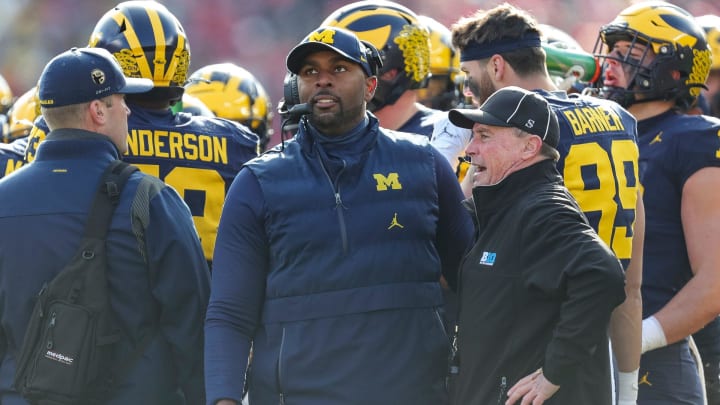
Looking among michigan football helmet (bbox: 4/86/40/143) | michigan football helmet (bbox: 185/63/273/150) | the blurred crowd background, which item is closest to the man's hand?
michigan football helmet (bbox: 4/86/40/143)

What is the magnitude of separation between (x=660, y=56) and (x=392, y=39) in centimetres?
135

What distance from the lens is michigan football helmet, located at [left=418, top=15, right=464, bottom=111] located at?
27.8ft

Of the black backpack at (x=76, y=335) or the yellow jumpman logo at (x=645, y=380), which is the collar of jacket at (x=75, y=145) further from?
the yellow jumpman logo at (x=645, y=380)

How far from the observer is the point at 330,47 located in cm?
401

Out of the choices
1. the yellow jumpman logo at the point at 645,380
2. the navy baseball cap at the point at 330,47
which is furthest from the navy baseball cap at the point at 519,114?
the yellow jumpman logo at the point at 645,380

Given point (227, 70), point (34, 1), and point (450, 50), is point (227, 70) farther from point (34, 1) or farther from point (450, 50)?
point (34, 1)

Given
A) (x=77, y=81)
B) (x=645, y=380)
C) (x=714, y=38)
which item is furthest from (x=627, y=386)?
(x=714, y=38)

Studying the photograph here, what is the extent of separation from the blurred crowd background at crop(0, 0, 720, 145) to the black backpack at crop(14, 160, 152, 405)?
12.8 metres

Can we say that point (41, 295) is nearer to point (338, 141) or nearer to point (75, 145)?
point (75, 145)

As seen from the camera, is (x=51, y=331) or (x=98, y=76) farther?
(x=98, y=76)

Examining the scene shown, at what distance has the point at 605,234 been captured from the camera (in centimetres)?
439

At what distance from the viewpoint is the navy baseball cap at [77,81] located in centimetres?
424

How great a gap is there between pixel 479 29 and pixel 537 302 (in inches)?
59.4

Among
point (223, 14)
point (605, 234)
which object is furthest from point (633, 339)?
point (223, 14)
